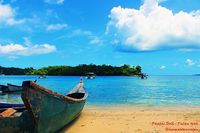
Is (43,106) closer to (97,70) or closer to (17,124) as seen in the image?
(17,124)

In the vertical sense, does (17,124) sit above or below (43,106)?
below

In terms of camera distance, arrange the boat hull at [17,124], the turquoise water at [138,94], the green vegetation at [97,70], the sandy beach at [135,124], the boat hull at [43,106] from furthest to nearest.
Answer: the green vegetation at [97,70] → the turquoise water at [138,94] → the sandy beach at [135,124] → the boat hull at [17,124] → the boat hull at [43,106]

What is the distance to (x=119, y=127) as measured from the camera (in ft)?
42.6

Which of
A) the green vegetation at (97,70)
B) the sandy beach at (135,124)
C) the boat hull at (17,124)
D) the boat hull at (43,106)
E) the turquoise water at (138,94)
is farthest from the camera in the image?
Result: the green vegetation at (97,70)

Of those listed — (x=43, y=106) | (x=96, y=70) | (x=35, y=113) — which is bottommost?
(x=35, y=113)

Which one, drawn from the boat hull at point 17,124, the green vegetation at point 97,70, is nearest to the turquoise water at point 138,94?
the boat hull at point 17,124

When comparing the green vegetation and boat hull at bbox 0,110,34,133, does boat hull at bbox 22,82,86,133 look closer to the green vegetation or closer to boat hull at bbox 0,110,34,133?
boat hull at bbox 0,110,34,133

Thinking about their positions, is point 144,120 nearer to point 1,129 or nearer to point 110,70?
point 1,129

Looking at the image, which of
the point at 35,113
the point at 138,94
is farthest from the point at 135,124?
the point at 138,94

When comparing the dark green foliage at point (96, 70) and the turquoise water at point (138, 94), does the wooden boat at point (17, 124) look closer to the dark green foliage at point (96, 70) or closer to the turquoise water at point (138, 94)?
the turquoise water at point (138, 94)

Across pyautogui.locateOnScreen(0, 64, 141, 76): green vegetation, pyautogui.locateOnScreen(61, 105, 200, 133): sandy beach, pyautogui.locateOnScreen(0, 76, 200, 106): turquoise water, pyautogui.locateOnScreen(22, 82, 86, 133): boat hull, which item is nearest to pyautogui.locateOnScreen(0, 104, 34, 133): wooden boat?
pyautogui.locateOnScreen(22, 82, 86, 133): boat hull

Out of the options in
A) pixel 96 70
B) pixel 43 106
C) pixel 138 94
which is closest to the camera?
pixel 43 106

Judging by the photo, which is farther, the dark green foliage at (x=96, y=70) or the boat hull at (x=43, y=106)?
the dark green foliage at (x=96, y=70)

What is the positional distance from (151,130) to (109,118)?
3.69 m
